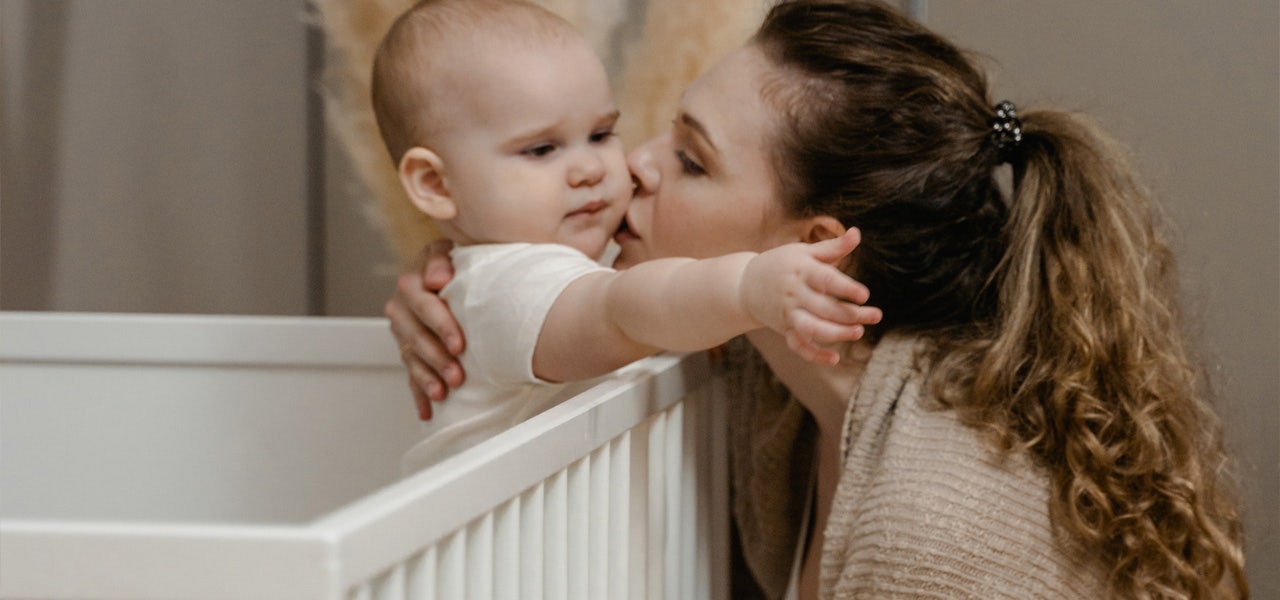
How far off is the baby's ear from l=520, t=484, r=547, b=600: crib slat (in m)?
0.47

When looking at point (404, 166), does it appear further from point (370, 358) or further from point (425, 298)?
point (370, 358)

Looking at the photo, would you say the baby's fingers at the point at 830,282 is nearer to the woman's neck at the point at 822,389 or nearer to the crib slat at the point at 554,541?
the crib slat at the point at 554,541

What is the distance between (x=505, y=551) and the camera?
67 cm

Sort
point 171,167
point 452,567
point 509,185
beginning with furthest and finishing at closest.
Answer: point 171,167, point 509,185, point 452,567

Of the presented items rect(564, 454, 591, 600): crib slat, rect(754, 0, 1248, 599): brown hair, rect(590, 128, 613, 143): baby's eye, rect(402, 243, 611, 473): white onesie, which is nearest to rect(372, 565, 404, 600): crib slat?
rect(564, 454, 591, 600): crib slat

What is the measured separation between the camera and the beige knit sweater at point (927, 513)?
36.6 inches

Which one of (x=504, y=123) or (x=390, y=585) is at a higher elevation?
(x=504, y=123)

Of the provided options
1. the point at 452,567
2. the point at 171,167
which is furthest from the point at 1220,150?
the point at 171,167

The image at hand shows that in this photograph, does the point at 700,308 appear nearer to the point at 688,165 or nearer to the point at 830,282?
the point at 830,282

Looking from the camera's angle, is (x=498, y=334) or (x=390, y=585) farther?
(x=498, y=334)

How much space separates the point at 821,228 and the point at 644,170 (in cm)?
18

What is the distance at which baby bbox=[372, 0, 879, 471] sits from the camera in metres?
1.00

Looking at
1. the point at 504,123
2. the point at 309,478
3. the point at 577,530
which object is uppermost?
the point at 504,123

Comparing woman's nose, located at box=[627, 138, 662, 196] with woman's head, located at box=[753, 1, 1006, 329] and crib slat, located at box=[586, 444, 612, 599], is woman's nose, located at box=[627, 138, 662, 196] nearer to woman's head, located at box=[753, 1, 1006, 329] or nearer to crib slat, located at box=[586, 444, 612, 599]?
woman's head, located at box=[753, 1, 1006, 329]
